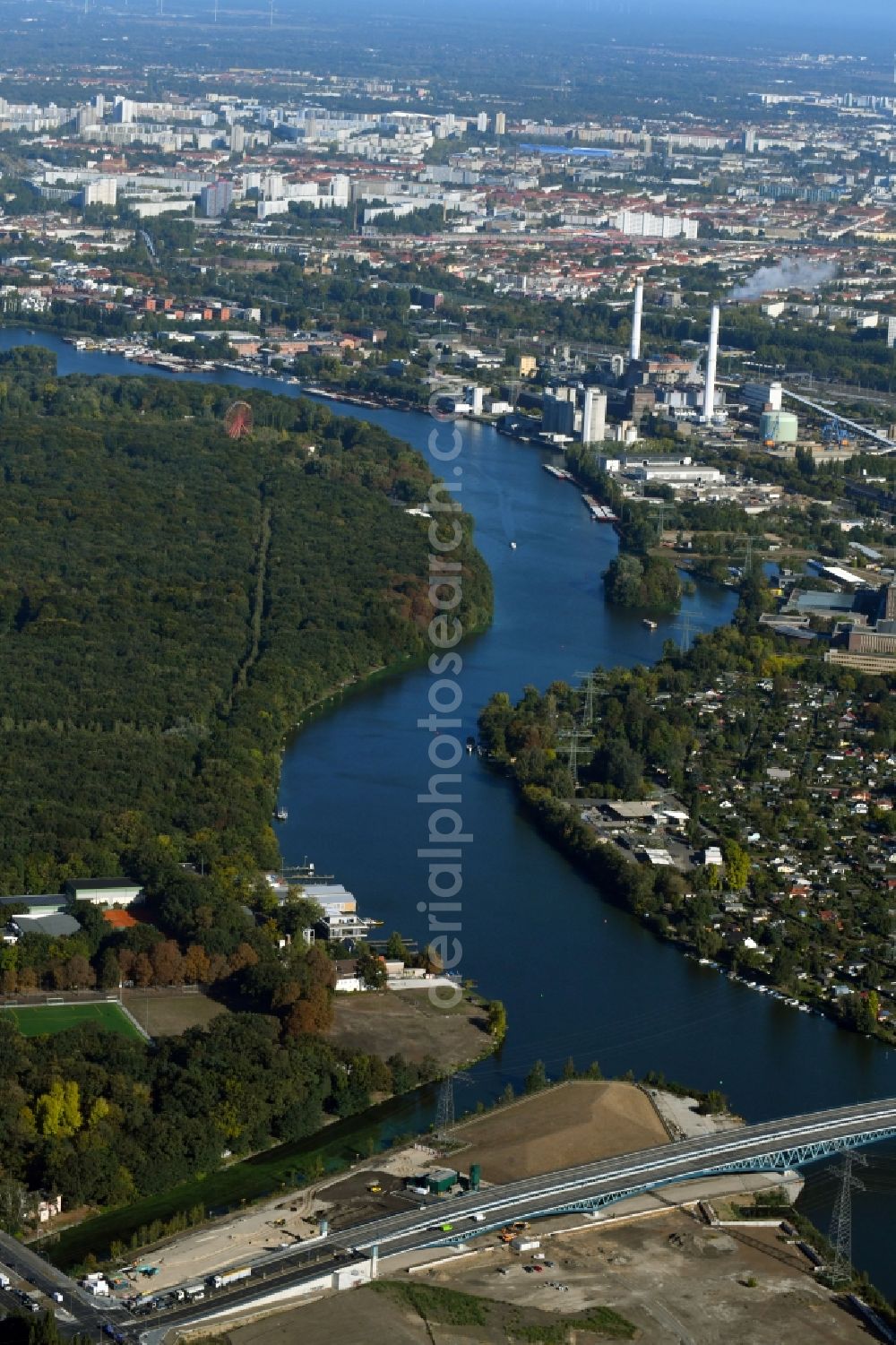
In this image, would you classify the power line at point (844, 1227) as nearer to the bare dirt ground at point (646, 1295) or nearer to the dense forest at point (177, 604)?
the bare dirt ground at point (646, 1295)

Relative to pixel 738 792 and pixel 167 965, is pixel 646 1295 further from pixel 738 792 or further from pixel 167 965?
pixel 738 792

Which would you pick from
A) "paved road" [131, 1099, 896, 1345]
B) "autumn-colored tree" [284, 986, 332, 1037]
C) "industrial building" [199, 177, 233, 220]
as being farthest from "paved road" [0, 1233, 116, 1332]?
"industrial building" [199, 177, 233, 220]

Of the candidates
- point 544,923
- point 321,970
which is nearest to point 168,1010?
point 321,970

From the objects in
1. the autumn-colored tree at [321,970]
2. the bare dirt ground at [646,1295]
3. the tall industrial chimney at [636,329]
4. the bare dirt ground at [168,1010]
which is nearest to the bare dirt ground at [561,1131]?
the bare dirt ground at [646,1295]

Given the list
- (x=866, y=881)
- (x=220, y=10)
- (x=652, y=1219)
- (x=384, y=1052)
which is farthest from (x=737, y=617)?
(x=220, y=10)

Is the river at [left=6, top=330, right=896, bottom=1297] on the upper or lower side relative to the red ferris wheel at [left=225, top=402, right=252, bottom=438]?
lower

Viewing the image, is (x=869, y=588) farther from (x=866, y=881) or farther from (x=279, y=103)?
(x=279, y=103)

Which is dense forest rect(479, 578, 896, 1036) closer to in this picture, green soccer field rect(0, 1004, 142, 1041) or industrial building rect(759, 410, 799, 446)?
green soccer field rect(0, 1004, 142, 1041)
